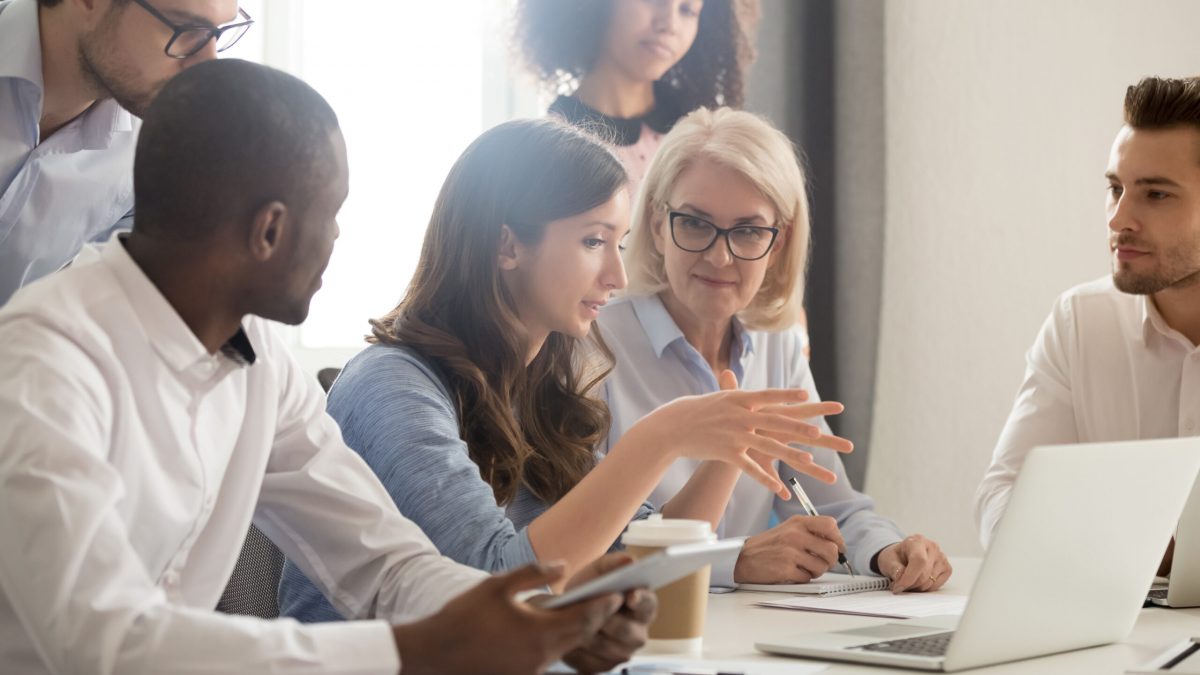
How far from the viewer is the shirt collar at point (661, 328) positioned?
230 cm

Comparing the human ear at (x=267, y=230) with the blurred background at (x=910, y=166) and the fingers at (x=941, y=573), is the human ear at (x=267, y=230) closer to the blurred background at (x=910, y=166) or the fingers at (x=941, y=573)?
the fingers at (x=941, y=573)

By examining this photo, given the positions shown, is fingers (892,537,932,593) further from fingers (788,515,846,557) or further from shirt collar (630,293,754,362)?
shirt collar (630,293,754,362)

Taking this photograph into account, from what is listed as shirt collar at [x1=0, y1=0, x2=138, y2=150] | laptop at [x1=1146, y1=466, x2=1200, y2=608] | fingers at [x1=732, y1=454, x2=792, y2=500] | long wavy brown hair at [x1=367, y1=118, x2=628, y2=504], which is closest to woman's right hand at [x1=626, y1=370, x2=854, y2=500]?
fingers at [x1=732, y1=454, x2=792, y2=500]

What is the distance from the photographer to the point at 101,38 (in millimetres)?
1725

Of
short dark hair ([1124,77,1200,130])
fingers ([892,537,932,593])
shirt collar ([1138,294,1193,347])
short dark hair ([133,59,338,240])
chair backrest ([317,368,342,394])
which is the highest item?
short dark hair ([1124,77,1200,130])

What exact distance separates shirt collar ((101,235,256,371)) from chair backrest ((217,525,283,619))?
608mm

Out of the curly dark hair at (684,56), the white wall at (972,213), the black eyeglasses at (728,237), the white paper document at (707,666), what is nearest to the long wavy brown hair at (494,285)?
the black eyeglasses at (728,237)

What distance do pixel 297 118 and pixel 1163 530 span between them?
1.01 metres

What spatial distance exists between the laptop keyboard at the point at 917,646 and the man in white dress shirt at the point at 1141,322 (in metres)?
1.04

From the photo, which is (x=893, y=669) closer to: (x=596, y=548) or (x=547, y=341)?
(x=596, y=548)

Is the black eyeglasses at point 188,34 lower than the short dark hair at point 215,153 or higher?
higher

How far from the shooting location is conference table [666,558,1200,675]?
1.21 metres

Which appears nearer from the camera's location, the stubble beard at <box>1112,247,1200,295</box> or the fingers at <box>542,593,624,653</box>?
the fingers at <box>542,593,624,653</box>

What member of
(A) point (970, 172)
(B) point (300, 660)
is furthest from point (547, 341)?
(A) point (970, 172)
